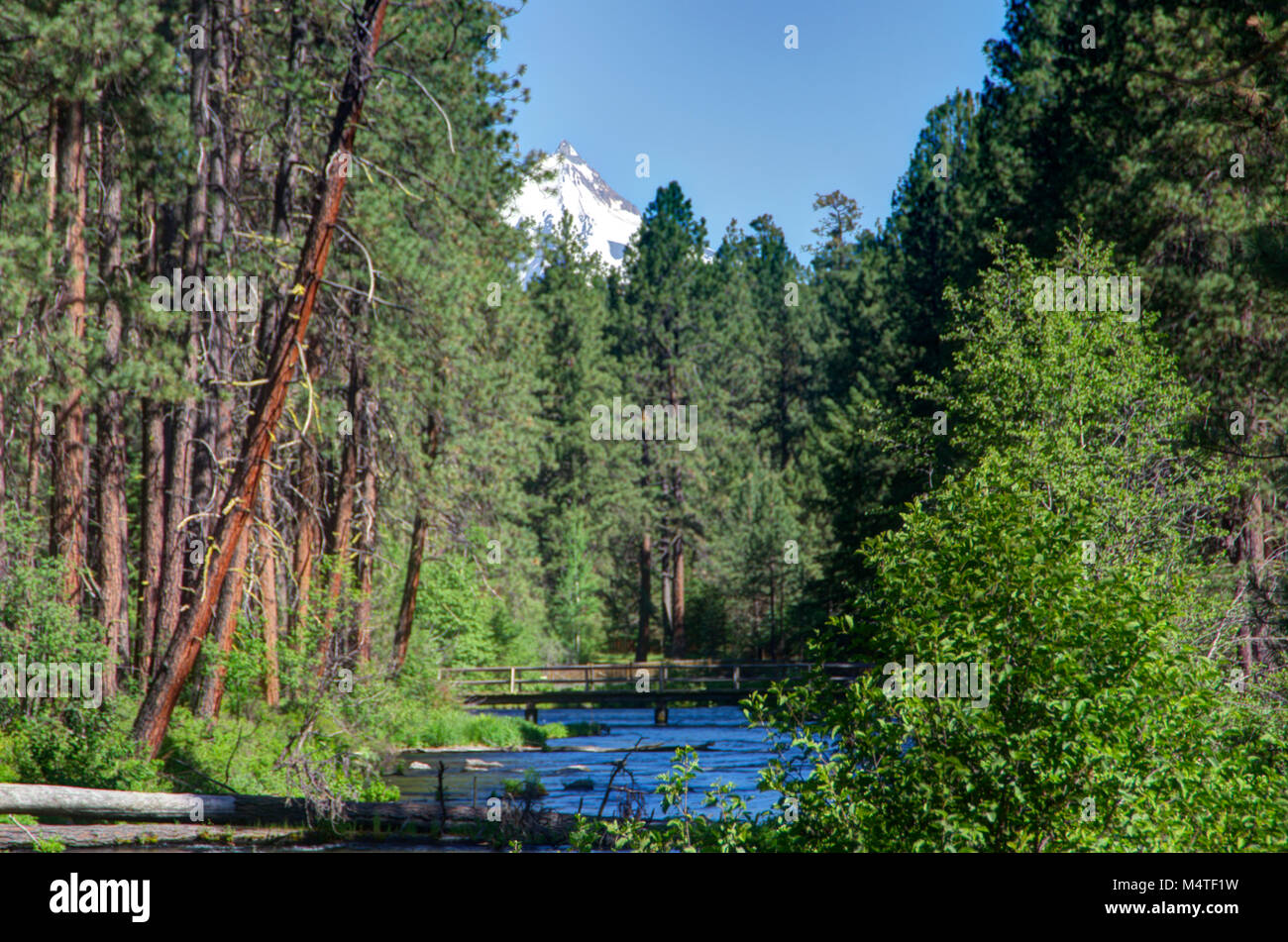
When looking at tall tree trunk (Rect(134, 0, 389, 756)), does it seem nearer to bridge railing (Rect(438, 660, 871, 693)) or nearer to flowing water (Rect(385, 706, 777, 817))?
flowing water (Rect(385, 706, 777, 817))

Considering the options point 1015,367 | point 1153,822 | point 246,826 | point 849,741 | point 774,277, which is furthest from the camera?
point 774,277

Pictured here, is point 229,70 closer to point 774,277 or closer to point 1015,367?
point 1015,367


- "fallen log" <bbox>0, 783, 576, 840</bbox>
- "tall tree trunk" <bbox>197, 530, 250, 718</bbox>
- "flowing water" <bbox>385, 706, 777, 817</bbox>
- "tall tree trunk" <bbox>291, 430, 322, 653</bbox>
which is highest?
"tall tree trunk" <bbox>291, 430, 322, 653</bbox>

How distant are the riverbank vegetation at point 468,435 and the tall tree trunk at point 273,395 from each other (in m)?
0.05

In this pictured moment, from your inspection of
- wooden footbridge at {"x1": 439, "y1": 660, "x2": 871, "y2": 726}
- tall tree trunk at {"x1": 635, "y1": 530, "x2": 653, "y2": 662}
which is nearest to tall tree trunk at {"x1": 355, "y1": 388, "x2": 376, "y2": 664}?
wooden footbridge at {"x1": 439, "y1": 660, "x2": 871, "y2": 726}

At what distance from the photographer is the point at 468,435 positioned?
23625 millimetres

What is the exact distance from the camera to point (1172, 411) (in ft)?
56.4

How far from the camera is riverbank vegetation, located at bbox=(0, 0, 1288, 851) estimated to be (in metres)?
6.21

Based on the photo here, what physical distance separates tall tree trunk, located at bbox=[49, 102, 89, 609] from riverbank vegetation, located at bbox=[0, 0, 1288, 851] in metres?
0.04
